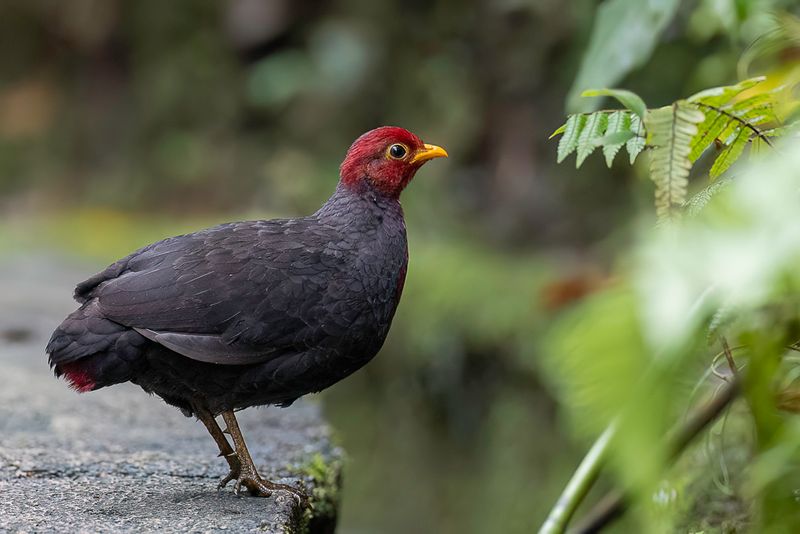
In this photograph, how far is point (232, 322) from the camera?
2.83m

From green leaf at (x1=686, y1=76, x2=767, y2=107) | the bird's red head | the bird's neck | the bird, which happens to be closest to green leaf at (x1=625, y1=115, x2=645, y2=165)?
green leaf at (x1=686, y1=76, x2=767, y2=107)

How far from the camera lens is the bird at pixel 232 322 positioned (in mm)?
2816

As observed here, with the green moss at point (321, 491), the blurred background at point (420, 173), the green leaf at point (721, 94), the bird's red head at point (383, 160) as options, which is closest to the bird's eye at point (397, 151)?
the bird's red head at point (383, 160)

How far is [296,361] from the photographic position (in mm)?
2865

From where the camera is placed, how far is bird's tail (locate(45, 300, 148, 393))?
2.80m

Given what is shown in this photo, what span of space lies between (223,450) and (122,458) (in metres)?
0.36

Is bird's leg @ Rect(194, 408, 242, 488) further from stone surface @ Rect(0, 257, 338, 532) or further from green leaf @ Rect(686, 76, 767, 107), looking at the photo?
green leaf @ Rect(686, 76, 767, 107)

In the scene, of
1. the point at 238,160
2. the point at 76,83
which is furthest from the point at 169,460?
the point at 76,83

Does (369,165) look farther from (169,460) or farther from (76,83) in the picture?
(76,83)

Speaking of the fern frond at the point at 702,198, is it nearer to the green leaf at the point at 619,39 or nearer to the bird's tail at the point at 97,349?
the green leaf at the point at 619,39

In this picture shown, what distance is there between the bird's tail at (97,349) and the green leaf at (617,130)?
1399 mm

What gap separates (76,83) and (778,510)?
11.9 meters

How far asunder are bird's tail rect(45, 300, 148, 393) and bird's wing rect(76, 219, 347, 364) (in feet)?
0.12

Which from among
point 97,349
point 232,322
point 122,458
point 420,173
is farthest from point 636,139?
point 420,173
